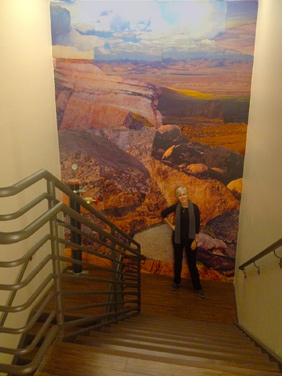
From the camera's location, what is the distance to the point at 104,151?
4.34 meters

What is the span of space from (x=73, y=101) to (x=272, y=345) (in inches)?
140

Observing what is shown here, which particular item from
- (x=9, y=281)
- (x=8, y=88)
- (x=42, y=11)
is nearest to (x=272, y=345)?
(x=9, y=281)

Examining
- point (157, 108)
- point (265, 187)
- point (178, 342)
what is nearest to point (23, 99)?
point (157, 108)

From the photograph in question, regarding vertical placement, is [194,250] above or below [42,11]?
below

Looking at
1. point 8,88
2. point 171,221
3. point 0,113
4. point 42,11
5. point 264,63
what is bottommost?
point 171,221

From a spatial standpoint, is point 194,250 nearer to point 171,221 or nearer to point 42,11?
point 171,221

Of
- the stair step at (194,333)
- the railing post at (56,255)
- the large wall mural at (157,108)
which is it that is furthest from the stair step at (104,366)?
the large wall mural at (157,108)

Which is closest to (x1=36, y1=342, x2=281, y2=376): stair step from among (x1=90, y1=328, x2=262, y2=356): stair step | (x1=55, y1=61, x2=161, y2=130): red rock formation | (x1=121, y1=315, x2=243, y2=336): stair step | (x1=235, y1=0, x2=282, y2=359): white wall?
(x1=90, y1=328, x2=262, y2=356): stair step

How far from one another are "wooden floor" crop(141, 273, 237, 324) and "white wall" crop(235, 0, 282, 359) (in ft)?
1.18

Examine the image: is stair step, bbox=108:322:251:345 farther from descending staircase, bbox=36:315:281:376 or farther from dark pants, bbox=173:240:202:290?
dark pants, bbox=173:240:202:290

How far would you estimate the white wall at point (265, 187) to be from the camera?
233cm

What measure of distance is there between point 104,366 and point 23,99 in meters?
2.47

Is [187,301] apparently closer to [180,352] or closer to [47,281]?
[180,352]

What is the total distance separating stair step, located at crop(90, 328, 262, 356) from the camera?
7.44 feet
